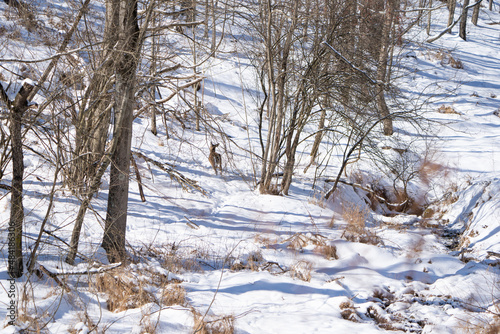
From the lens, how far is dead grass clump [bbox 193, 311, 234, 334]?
3.67 meters

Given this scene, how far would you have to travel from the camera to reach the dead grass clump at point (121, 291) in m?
4.09

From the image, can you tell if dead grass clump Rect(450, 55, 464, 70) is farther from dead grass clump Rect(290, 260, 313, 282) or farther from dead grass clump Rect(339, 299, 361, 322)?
dead grass clump Rect(339, 299, 361, 322)

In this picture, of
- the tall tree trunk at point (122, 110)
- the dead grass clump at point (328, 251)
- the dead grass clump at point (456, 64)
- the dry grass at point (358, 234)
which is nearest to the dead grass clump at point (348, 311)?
the dead grass clump at point (328, 251)

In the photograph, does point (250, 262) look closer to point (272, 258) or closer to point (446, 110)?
point (272, 258)

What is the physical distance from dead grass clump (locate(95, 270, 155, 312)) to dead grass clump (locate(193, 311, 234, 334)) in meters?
0.70

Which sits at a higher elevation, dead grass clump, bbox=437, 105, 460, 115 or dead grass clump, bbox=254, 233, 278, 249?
dead grass clump, bbox=437, 105, 460, 115

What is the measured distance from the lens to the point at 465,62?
72.0ft

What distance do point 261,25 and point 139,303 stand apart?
6.70 m

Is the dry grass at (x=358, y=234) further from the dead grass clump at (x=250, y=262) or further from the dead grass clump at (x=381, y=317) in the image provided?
the dead grass clump at (x=381, y=317)

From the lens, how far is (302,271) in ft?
17.9

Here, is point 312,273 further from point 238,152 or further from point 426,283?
point 238,152

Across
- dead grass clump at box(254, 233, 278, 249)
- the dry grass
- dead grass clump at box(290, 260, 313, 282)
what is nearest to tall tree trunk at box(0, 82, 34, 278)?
dead grass clump at box(290, 260, 313, 282)

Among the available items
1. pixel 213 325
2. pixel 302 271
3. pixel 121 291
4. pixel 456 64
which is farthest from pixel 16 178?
pixel 456 64

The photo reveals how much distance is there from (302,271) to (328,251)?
0.87 m
